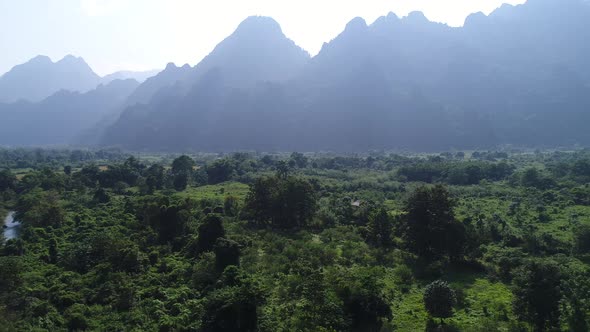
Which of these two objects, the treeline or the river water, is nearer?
the river water

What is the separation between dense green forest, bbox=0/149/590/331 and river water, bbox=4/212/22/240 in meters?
1.61

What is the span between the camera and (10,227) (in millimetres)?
60969

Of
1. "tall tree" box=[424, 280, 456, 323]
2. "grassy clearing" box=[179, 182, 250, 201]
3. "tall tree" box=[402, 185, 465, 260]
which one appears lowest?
"grassy clearing" box=[179, 182, 250, 201]

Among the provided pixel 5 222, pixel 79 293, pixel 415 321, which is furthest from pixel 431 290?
pixel 5 222

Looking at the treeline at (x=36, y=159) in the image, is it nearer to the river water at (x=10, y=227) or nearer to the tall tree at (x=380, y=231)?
the river water at (x=10, y=227)

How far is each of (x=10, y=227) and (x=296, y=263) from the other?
159 feet

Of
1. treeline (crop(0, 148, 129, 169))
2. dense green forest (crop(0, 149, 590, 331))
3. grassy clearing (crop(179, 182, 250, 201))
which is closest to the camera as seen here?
dense green forest (crop(0, 149, 590, 331))

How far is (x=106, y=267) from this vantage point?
37.5 meters

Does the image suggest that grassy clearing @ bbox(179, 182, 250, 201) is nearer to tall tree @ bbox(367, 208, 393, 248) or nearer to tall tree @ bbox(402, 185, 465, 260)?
tall tree @ bbox(367, 208, 393, 248)

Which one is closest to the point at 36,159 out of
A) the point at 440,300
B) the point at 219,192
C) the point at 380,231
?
the point at 219,192

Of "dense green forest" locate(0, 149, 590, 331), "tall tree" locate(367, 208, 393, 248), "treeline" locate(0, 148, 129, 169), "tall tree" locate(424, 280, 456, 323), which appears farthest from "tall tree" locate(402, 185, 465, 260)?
"treeline" locate(0, 148, 129, 169)

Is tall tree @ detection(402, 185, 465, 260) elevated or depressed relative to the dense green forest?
elevated

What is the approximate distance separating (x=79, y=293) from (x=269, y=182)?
29926mm

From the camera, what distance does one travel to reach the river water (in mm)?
56125
